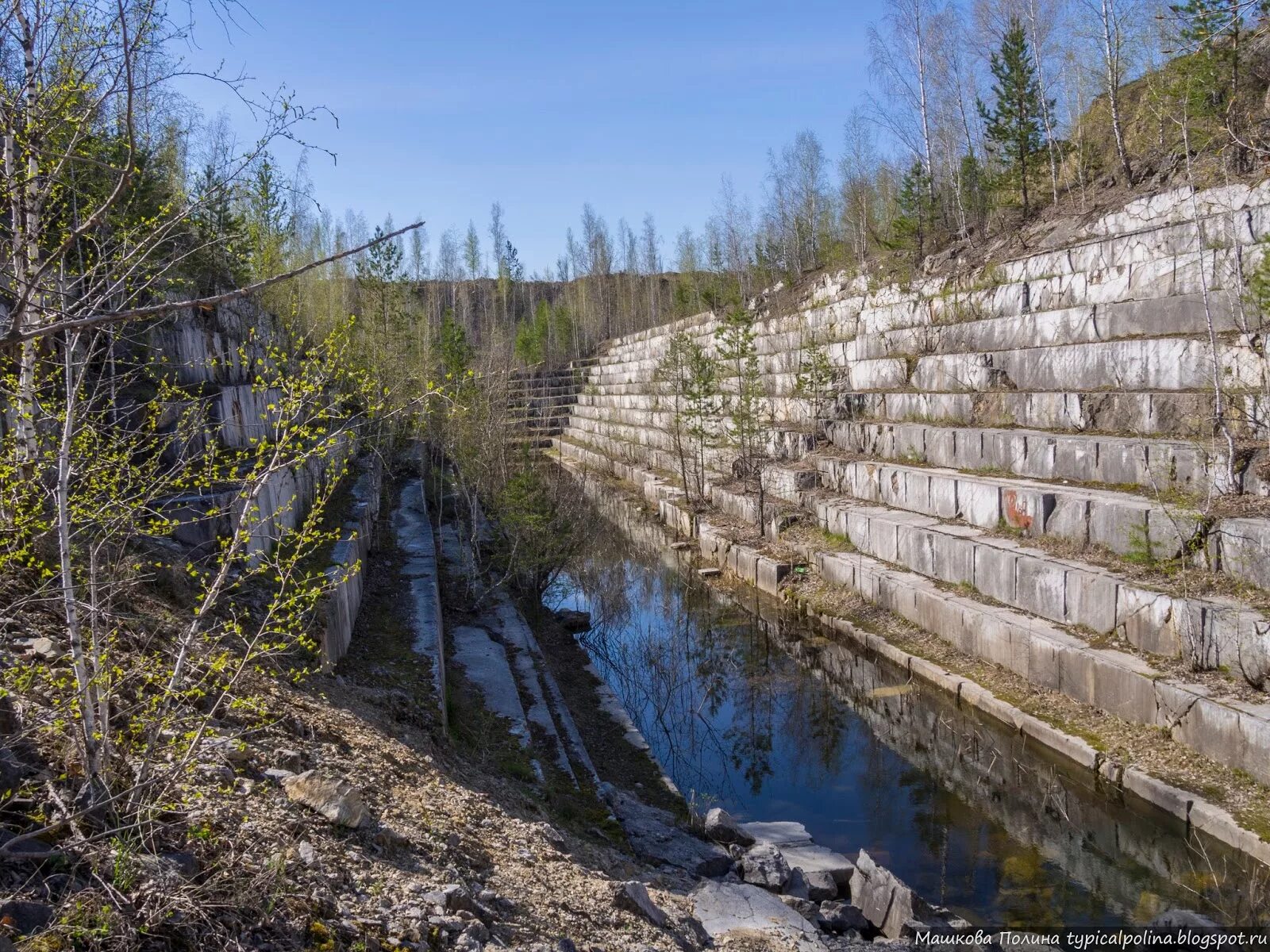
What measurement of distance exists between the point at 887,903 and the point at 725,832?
57.2 inches

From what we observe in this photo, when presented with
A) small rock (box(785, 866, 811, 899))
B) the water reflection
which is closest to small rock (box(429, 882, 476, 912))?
small rock (box(785, 866, 811, 899))

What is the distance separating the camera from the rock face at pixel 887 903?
18.9 ft

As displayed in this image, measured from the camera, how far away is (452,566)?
1488 centimetres

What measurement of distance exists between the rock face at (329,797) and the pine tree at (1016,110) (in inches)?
854

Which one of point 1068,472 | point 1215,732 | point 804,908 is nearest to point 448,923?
point 804,908

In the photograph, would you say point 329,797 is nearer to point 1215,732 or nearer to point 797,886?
point 797,886

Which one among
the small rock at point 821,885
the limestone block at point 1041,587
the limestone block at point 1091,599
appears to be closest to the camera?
the small rock at point 821,885

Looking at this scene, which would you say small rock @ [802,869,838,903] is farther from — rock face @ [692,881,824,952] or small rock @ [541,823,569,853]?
small rock @ [541,823,569,853]

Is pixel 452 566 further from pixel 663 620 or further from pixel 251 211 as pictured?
pixel 251 211

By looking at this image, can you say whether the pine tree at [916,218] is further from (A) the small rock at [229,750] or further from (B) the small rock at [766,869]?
(A) the small rock at [229,750]

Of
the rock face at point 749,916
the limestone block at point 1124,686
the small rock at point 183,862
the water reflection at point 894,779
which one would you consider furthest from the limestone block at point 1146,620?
the small rock at point 183,862

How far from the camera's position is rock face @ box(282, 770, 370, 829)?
4.26m

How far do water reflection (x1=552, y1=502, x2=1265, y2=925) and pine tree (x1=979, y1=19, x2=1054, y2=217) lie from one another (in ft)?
48.6

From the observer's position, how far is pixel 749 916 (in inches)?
206
